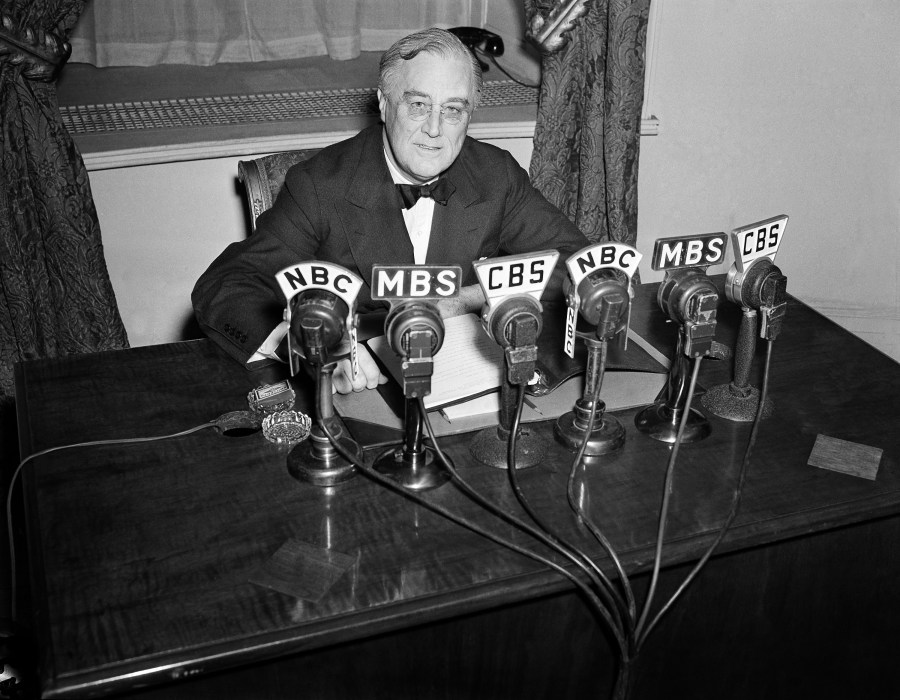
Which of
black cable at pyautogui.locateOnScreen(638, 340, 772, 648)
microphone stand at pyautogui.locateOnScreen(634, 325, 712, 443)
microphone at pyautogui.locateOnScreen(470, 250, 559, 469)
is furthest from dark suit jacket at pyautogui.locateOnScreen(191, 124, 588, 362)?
black cable at pyautogui.locateOnScreen(638, 340, 772, 648)

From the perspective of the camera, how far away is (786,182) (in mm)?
3301

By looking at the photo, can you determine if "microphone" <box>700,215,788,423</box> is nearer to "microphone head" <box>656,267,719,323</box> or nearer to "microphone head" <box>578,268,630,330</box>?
"microphone head" <box>656,267,719,323</box>

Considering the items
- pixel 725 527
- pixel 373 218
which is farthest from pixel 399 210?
pixel 725 527

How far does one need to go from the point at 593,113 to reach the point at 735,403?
1462 millimetres

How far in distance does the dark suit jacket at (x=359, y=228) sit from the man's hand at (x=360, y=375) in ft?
0.70

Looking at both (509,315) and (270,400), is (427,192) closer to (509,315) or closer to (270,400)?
(270,400)

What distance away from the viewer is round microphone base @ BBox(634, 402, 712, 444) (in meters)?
1.45

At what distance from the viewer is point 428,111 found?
181 cm

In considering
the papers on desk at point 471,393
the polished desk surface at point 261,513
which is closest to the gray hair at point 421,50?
the papers on desk at point 471,393

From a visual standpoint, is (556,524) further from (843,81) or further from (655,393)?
(843,81)

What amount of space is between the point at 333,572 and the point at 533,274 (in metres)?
0.48

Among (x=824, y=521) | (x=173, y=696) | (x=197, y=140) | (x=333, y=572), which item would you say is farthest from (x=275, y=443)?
(x=197, y=140)

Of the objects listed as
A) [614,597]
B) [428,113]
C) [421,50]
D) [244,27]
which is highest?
[244,27]

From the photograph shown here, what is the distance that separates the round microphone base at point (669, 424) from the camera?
1447 mm
